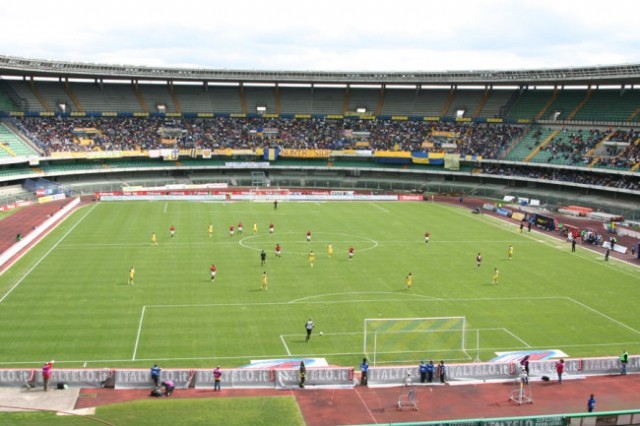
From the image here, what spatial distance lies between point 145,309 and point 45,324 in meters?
5.10

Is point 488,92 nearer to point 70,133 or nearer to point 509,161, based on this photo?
point 509,161

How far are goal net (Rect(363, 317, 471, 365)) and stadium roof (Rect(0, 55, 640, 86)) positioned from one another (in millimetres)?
56095

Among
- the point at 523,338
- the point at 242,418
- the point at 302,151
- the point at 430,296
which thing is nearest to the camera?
the point at 242,418

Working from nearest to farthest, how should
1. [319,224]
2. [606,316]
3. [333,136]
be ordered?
[606,316] < [319,224] < [333,136]

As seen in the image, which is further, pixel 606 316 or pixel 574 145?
pixel 574 145

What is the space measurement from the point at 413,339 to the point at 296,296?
30.0 ft

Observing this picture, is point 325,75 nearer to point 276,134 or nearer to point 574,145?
point 276,134

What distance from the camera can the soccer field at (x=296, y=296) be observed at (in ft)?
99.8

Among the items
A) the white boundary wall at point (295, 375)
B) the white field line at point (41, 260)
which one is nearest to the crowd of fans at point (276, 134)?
the white field line at point (41, 260)

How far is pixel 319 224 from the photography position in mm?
64125

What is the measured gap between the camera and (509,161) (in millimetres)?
87812

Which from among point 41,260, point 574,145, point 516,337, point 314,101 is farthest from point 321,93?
point 516,337

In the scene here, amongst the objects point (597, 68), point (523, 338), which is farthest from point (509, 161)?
point (523, 338)

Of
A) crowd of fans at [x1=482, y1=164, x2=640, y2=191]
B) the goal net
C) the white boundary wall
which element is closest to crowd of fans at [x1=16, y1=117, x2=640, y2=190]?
crowd of fans at [x1=482, y1=164, x2=640, y2=191]
